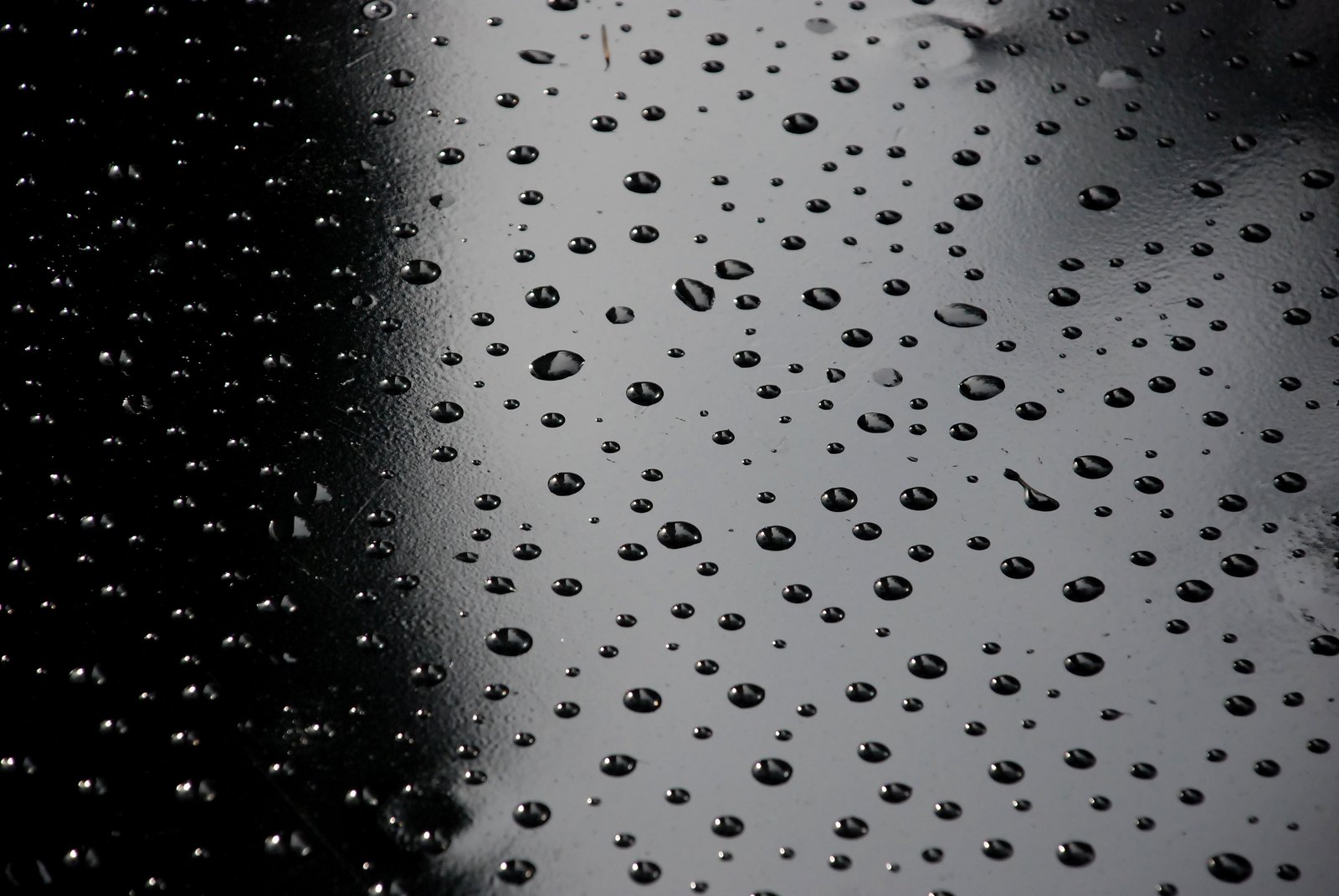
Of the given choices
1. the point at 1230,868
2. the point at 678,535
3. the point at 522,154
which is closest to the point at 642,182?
the point at 522,154

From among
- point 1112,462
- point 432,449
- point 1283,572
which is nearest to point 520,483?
point 432,449

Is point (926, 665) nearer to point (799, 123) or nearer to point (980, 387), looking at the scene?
point (980, 387)

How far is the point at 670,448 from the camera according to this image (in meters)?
0.92

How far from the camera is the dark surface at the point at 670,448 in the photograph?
77 cm

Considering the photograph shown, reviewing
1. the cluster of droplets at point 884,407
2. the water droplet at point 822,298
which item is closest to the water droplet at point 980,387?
the cluster of droplets at point 884,407

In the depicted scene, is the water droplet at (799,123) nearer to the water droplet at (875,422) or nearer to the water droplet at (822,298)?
the water droplet at (822,298)

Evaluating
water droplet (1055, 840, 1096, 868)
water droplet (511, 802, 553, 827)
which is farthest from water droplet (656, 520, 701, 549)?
water droplet (1055, 840, 1096, 868)

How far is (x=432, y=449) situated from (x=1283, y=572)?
2.15 ft

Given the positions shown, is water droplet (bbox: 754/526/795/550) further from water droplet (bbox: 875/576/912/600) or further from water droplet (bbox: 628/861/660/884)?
water droplet (bbox: 628/861/660/884)

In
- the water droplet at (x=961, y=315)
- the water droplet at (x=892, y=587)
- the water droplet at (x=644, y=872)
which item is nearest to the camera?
the water droplet at (x=644, y=872)

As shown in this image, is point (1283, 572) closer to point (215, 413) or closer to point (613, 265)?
point (613, 265)

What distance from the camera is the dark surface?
0.77 metres

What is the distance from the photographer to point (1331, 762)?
2.60ft

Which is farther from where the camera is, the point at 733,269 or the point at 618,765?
the point at 733,269
